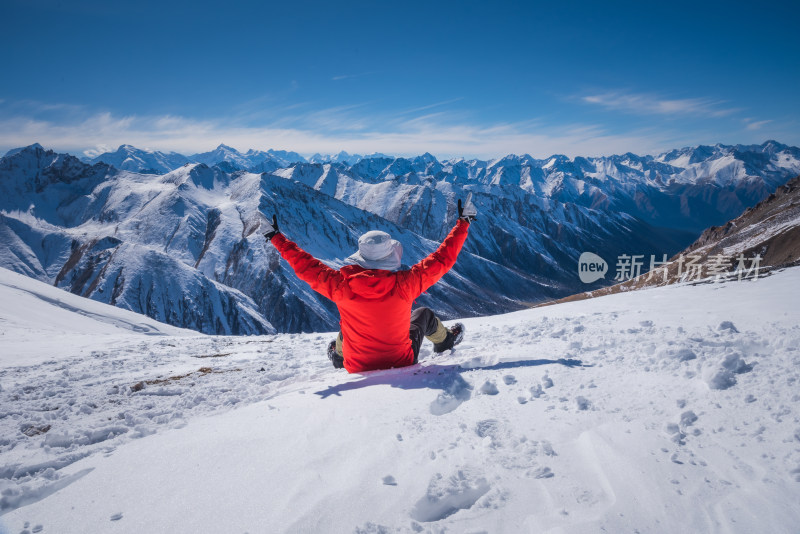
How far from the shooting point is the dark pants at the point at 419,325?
249 inches

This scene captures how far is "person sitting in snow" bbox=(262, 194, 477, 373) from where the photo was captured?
16.4ft

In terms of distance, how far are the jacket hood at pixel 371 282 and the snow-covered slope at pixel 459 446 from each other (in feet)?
3.74

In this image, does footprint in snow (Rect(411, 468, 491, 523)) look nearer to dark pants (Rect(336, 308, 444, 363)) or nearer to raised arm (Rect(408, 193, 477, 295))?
raised arm (Rect(408, 193, 477, 295))

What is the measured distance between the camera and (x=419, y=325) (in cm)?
639

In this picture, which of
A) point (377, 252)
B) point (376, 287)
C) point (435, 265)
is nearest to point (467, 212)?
point (435, 265)

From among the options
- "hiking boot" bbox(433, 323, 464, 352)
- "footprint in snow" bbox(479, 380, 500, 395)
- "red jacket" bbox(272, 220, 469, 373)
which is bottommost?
"hiking boot" bbox(433, 323, 464, 352)

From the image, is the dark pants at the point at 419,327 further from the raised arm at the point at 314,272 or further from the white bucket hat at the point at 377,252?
the raised arm at the point at 314,272

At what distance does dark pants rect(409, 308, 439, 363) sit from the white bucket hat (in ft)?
4.77

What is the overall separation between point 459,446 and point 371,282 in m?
2.27

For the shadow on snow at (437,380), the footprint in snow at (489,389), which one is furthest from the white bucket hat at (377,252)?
the footprint in snow at (489,389)

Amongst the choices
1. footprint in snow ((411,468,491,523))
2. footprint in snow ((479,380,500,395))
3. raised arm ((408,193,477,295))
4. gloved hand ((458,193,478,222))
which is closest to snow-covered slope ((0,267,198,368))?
raised arm ((408,193,477,295))

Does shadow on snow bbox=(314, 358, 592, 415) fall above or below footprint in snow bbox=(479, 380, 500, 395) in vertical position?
below

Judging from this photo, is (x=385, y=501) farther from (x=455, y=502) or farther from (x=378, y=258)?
(x=378, y=258)

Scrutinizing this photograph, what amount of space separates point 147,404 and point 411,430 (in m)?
3.94
